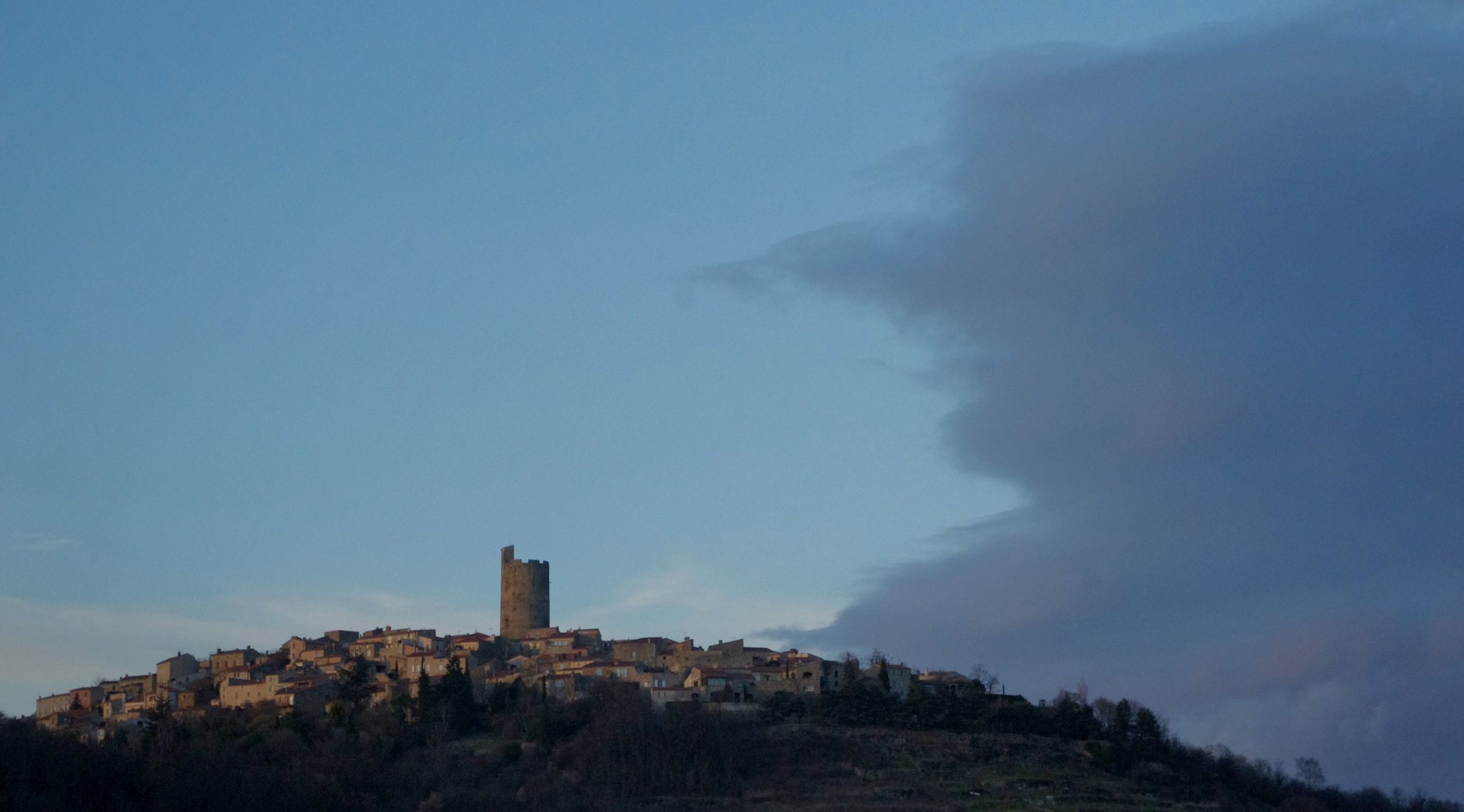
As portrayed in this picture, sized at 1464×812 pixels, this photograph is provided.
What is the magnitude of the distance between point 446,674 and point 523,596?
19.5 meters

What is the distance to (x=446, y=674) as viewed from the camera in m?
77.8

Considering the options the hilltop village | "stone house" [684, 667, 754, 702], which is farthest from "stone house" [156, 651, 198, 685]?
"stone house" [684, 667, 754, 702]

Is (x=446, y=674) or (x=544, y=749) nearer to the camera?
(x=544, y=749)

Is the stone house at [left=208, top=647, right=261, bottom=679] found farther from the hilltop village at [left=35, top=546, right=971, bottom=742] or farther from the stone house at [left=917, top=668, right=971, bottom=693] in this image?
the stone house at [left=917, top=668, right=971, bottom=693]

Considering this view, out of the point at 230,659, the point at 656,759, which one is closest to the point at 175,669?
the point at 230,659

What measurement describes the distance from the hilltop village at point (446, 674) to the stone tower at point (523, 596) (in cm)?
90

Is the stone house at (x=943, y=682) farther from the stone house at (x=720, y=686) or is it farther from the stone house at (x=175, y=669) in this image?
the stone house at (x=175, y=669)

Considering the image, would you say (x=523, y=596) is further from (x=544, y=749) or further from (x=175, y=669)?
(x=544, y=749)

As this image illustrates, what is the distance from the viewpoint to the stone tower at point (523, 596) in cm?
9681

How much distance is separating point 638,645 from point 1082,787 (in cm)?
2789

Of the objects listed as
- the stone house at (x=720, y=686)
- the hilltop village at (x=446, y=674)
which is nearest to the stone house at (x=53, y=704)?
the hilltop village at (x=446, y=674)

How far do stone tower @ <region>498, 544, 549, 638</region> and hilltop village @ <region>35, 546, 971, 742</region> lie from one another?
0.90 metres

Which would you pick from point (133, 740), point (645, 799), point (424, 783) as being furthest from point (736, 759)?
point (133, 740)

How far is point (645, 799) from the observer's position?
63.8 m
